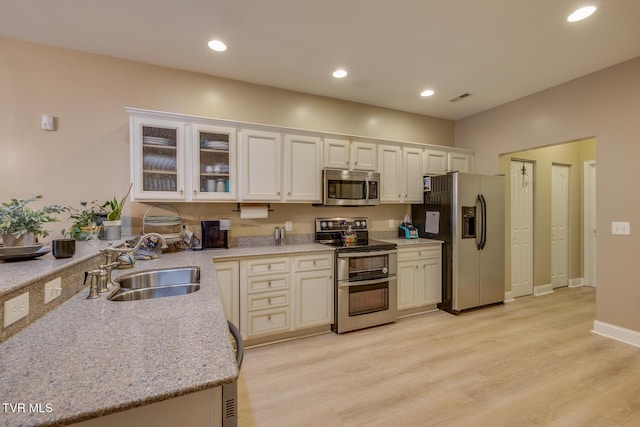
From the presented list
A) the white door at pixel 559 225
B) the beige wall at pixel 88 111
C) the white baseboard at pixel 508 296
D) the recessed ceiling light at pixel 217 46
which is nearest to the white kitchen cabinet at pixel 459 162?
the white door at pixel 559 225

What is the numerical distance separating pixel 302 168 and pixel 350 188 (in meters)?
0.66

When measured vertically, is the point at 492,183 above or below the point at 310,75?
below

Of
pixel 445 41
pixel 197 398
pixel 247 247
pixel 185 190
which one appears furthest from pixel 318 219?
pixel 197 398

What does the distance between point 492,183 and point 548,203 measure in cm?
161

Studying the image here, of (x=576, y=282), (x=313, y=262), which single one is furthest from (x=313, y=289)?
(x=576, y=282)

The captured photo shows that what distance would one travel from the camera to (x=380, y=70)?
10.0 feet

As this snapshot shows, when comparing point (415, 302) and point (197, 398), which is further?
point (415, 302)

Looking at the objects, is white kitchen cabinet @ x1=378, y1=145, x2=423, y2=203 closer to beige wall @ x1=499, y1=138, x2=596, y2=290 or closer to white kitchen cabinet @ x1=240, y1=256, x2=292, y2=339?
beige wall @ x1=499, y1=138, x2=596, y2=290

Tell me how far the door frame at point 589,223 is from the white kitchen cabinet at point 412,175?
3320 mm

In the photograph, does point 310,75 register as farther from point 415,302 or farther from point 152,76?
point 415,302

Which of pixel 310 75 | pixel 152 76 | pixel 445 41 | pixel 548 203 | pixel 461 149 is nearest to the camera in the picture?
pixel 445 41

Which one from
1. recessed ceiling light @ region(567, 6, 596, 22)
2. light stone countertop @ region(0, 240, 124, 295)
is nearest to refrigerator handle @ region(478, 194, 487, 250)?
recessed ceiling light @ region(567, 6, 596, 22)

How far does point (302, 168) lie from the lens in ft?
10.6

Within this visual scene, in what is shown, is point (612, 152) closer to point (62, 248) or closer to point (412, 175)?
point (412, 175)
